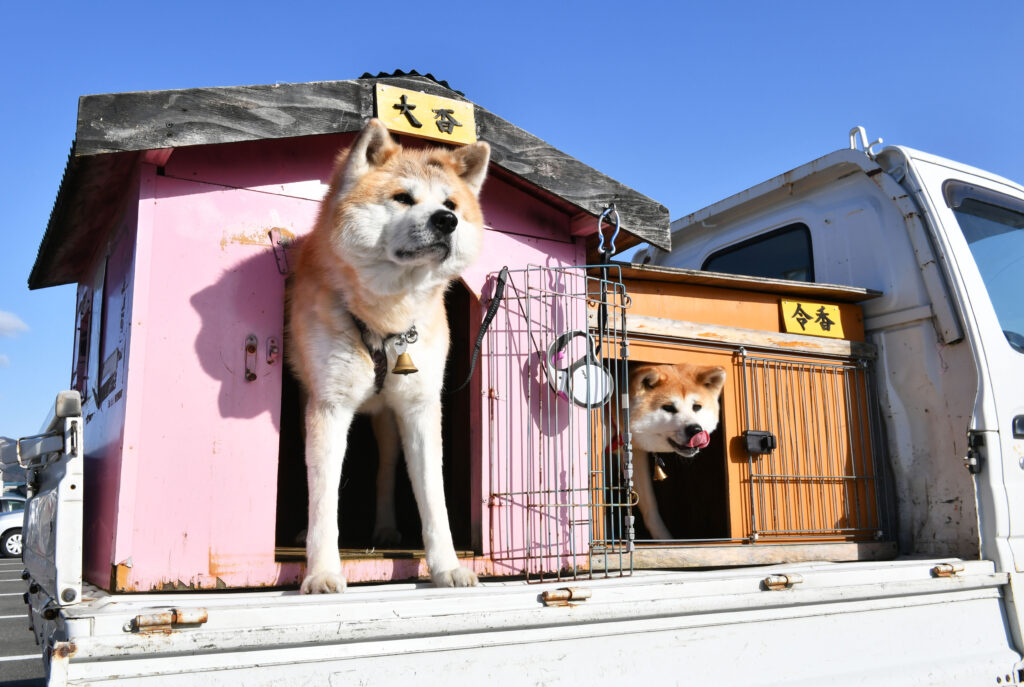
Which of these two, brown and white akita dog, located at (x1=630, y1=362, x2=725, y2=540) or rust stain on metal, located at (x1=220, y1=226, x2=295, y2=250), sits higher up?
rust stain on metal, located at (x1=220, y1=226, x2=295, y2=250)

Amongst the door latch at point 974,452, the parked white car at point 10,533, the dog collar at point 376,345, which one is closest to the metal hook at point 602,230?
the dog collar at point 376,345

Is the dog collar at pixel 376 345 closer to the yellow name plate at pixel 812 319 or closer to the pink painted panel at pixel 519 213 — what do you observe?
the pink painted panel at pixel 519 213

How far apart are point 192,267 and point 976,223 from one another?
4073mm

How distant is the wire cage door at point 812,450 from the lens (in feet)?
12.8

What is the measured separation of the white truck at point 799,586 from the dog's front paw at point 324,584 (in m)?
0.16

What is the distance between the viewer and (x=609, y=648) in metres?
2.23

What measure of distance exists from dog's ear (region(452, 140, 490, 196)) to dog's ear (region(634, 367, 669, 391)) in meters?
1.89

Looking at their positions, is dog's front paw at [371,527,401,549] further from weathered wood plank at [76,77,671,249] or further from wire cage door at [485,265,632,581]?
weathered wood plank at [76,77,671,249]

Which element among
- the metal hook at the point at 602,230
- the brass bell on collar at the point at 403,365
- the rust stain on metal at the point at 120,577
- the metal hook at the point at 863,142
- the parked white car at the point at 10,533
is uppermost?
the metal hook at the point at 863,142

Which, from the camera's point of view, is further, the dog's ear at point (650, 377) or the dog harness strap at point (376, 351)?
the dog's ear at point (650, 377)

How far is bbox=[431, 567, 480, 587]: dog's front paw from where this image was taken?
8.50 ft

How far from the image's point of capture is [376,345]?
2881 mm

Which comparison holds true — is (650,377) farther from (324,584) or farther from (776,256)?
(324,584)

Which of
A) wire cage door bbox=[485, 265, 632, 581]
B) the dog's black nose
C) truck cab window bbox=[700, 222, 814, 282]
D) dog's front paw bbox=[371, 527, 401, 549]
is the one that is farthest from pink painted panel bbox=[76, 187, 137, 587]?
truck cab window bbox=[700, 222, 814, 282]
